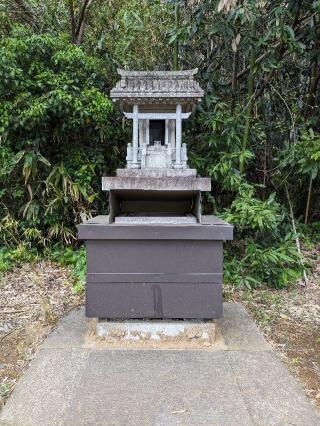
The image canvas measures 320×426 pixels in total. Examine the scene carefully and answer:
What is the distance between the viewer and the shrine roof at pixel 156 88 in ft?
8.75

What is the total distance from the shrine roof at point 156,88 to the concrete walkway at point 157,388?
1824 millimetres

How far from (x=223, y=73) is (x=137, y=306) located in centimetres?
373

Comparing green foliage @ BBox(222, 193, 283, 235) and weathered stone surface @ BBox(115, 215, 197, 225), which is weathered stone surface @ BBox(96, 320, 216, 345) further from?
green foliage @ BBox(222, 193, 283, 235)

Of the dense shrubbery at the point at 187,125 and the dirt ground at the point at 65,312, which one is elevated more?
the dense shrubbery at the point at 187,125

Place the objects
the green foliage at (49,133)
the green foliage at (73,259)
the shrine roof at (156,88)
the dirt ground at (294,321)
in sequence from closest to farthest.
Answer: the dirt ground at (294,321) → the shrine roof at (156,88) → the green foliage at (49,133) → the green foliage at (73,259)

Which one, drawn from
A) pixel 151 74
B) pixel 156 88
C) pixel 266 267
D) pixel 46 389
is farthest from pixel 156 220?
pixel 266 267

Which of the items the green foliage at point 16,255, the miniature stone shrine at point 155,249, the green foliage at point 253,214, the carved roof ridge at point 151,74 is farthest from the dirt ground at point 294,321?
the green foliage at point 16,255

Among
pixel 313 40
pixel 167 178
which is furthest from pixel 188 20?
pixel 167 178

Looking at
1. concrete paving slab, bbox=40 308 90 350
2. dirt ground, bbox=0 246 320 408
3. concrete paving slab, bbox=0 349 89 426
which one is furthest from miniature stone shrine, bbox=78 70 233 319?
dirt ground, bbox=0 246 320 408

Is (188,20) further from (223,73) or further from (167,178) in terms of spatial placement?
(167,178)

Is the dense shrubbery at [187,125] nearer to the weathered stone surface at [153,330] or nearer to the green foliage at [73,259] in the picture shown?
the green foliage at [73,259]

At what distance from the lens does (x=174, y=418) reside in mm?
1800

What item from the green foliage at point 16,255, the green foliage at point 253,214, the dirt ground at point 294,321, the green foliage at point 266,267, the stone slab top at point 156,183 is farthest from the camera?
the green foliage at point 16,255

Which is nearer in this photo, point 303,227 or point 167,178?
point 167,178
